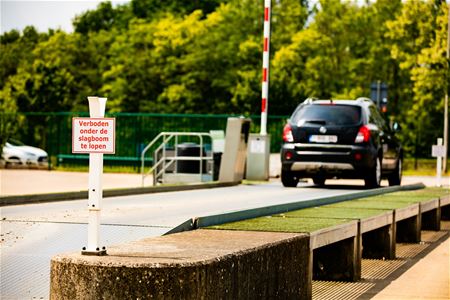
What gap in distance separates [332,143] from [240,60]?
5353 centimetres

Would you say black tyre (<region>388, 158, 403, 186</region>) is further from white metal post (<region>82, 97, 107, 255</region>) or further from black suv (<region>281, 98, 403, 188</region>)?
white metal post (<region>82, 97, 107, 255</region>)

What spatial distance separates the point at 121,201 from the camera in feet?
46.9

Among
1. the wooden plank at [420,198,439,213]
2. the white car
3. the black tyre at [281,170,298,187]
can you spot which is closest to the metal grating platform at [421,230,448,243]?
the wooden plank at [420,198,439,213]

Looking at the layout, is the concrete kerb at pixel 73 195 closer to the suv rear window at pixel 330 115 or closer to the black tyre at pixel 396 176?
the suv rear window at pixel 330 115

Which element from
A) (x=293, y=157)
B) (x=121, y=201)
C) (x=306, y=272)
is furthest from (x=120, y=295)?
(x=293, y=157)

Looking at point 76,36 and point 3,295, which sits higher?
point 76,36

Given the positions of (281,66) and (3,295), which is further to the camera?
(281,66)

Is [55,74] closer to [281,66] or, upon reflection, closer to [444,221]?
[281,66]

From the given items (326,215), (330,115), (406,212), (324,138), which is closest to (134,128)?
(330,115)

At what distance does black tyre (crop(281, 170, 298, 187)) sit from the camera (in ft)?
66.9

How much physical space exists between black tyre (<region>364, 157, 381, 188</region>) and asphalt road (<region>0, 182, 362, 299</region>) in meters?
6.19

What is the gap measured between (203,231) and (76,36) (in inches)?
3046

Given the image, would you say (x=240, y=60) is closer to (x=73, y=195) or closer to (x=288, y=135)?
(x=288, y=135)

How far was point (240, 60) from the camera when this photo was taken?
73125 mm
